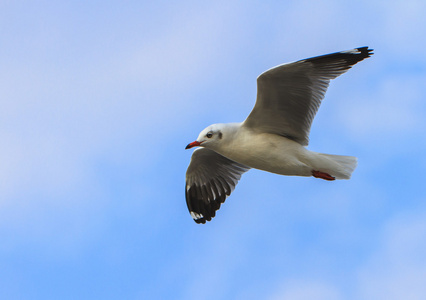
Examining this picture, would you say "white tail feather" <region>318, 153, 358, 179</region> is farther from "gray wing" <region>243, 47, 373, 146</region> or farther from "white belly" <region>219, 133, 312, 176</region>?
"gray wing" <region>243, 47, 373, 146</region>

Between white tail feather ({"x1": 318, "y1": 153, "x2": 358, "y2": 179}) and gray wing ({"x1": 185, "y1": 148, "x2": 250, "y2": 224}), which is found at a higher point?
gray wing ({"x1": 185, "y1": 148, "x2": 250, "y2": 224})

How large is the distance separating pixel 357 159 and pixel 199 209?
8.54ft

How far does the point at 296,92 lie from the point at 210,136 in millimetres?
1097

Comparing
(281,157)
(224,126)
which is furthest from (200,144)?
(281,157)

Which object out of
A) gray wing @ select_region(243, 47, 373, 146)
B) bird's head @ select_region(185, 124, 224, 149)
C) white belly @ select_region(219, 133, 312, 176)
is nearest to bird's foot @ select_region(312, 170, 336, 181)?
white belly @ select_region(219, 133, 312, 176)

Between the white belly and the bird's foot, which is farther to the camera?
the bird's foot

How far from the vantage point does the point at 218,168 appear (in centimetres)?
1016

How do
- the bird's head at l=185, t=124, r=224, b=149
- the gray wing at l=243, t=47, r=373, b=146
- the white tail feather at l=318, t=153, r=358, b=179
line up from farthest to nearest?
the white tail feather at l=318, t=153, r=358, b=179 < the bird's head at l=185, t=124, r=224, b=149 < the gray wing at l=243, t=47, r=373, b=146

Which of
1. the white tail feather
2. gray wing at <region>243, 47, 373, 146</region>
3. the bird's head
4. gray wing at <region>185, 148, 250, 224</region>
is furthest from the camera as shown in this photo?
gray wing at <region>185, 148, 250, 224</region>

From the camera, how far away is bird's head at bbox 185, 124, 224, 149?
27.9 ft

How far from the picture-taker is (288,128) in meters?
8.73

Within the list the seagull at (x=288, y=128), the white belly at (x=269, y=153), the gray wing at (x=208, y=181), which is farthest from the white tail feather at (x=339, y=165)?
the gray wing at (x=208, y=181)

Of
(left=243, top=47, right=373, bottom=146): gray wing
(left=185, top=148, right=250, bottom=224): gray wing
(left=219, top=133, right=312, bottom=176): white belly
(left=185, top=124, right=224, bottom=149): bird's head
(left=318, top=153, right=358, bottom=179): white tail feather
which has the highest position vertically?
(left=185, top=148, right=250, bottom=224): gray wing

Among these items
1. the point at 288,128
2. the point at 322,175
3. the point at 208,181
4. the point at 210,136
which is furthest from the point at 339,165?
the point at 208,181
